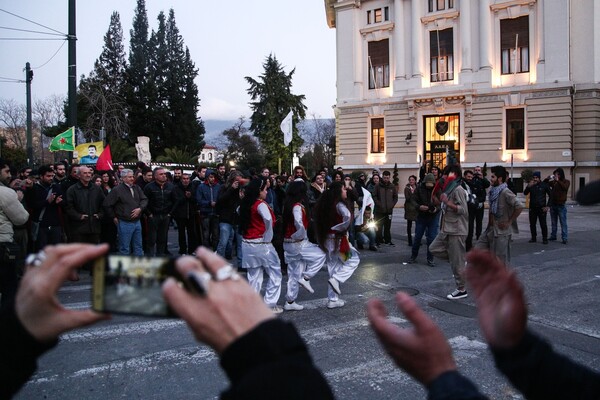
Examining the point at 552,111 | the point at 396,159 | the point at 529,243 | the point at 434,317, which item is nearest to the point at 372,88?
the point at 396,159

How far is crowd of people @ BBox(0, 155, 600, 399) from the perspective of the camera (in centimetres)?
107

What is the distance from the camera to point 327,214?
7.77 metres

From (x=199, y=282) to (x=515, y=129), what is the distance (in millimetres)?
34206

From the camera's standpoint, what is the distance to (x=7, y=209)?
6195 millimetres

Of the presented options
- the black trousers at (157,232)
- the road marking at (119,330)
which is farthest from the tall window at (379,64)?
the road marking at (119,330)

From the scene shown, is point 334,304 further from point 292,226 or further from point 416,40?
point 416,40

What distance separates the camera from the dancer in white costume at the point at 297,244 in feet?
24.8

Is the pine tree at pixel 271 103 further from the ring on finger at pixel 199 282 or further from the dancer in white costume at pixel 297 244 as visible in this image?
the ring on finger at pixel 199 282

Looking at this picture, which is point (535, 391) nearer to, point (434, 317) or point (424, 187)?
point (434, 317)

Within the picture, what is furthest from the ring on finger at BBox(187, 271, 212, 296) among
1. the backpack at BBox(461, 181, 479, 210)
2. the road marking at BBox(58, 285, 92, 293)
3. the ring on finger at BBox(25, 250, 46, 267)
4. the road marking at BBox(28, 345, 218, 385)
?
the backpack at BBox(461, 181, 479, 210)

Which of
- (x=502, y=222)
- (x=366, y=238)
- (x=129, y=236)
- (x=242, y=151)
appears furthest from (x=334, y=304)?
(x=242, y=151)

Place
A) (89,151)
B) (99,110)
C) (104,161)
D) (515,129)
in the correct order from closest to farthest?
(104,161), (89,151), (515,129), (99,110)

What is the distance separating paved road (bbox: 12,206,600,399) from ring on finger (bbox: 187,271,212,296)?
3.67 metres

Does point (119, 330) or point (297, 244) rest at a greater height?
point (297, 244)
